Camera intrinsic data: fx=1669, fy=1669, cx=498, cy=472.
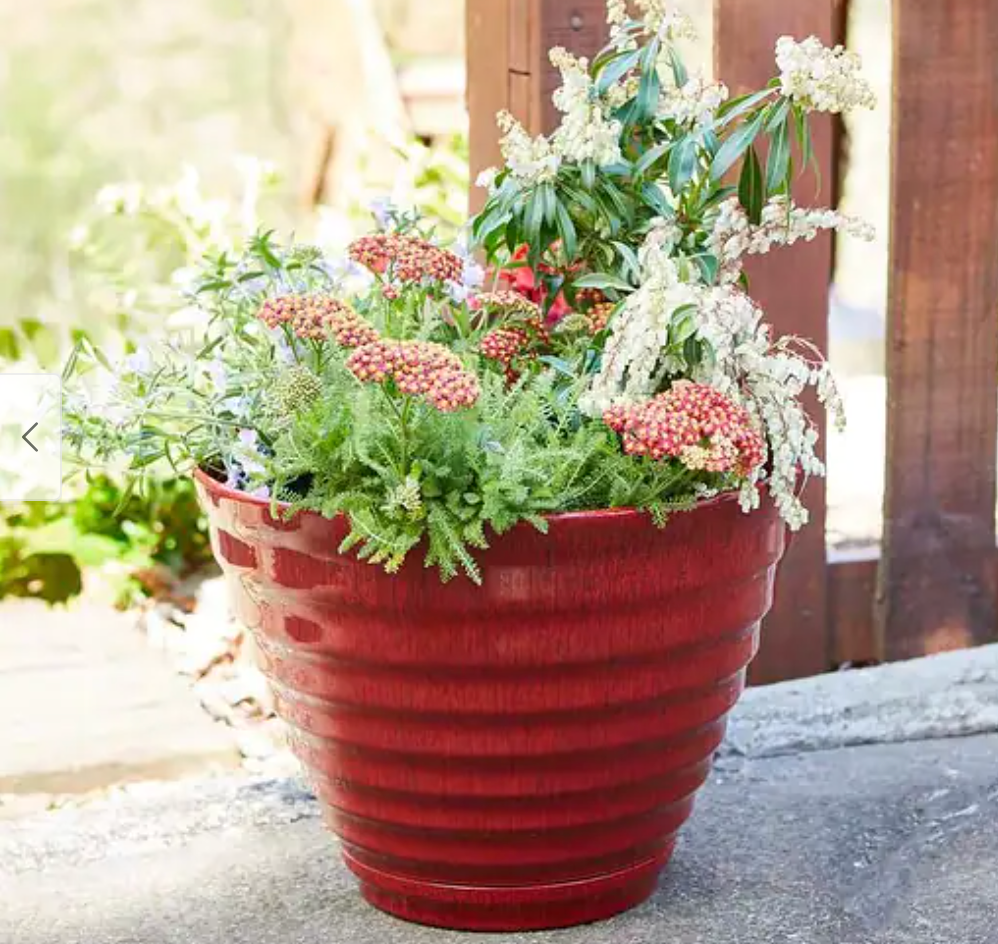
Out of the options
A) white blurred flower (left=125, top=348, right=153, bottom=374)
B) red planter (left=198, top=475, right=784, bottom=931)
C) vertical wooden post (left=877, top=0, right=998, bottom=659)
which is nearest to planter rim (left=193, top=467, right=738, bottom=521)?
red planter (left=198, top=475, right=784, bottom=931)

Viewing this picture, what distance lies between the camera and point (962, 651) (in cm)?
248

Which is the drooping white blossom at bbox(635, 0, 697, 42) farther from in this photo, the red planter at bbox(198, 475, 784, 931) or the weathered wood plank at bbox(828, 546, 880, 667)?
the weathered wood plank at bbox(828, 546, 880, 667)

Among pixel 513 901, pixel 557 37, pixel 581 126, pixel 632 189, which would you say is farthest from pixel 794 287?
pixel 513 901

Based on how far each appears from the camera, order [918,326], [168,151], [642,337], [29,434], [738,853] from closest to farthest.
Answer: [642,337], [29,434], [738,853], [918,326], [168,151]

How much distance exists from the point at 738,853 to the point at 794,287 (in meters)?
0.83

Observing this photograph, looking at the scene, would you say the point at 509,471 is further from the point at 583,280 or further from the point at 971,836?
the point at 971,836

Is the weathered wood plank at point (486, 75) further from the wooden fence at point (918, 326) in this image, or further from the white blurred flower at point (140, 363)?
the white blurred flower at point (140, 363)

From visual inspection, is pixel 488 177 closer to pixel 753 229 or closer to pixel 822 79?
pixel 753 229

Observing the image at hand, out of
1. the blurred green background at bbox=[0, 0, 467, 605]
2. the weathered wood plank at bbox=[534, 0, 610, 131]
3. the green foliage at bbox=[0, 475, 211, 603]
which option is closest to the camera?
the weathered wood plank at bbox=[534, 0, 610, 131]

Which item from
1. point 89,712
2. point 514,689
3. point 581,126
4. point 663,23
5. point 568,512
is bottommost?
point 89,712

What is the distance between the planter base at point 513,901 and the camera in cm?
166

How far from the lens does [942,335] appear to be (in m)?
2.44

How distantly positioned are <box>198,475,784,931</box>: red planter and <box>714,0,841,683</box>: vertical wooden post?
728mm

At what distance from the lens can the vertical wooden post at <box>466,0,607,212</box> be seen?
2.19m
